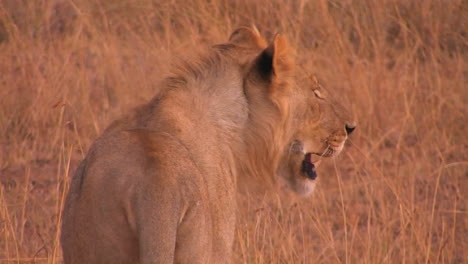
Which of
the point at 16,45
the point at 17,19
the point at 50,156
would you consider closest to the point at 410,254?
the point at 50,156

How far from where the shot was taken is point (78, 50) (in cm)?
784

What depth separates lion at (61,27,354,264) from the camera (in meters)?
2.76

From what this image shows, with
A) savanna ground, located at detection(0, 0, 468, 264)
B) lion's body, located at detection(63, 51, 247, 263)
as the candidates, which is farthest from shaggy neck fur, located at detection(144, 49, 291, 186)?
savanna ground, located at detection(0, 0, 468, 264)

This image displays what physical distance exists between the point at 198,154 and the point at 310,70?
10.2ft

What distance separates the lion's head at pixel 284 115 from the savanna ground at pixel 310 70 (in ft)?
5.94

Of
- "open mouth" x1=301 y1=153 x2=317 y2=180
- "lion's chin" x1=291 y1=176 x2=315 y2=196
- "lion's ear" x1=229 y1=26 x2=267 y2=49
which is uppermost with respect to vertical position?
"lion's ear" x1=229 y1=26 x2=267 y2=49

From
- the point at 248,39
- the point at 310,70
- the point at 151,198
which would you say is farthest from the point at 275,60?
the point at 310,70

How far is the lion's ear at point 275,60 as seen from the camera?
366cm

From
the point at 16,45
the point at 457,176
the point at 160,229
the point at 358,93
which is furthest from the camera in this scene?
the point at 16,45

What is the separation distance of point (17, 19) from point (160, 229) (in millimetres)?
6259

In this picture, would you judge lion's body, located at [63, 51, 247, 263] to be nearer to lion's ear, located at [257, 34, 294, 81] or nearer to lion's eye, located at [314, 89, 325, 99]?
lion's ear, located at [257, 34, 294, 81]

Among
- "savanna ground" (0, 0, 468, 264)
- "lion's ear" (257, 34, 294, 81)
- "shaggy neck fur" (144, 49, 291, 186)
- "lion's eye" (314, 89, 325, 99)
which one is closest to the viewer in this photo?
"shaggy neck fur" (144, 49, 291, 186)

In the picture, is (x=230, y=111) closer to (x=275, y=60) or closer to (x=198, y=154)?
(x=275, y=60)

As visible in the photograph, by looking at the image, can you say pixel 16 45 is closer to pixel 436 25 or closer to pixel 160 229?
pixel 436 25
